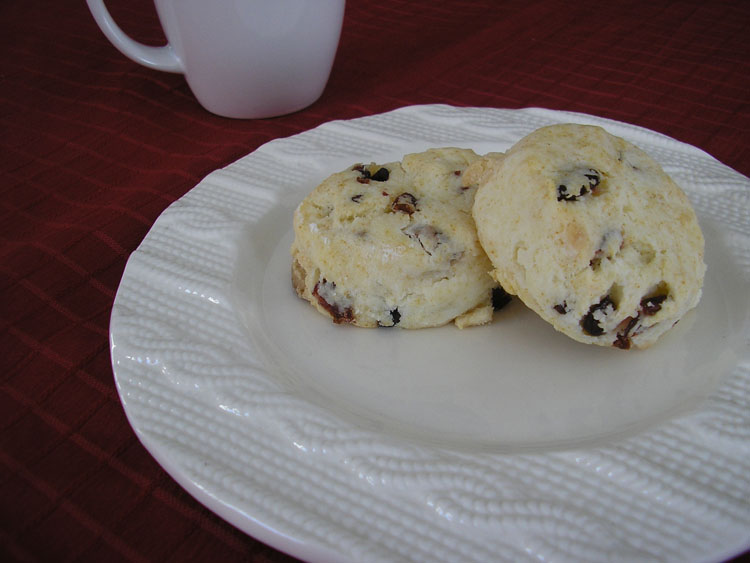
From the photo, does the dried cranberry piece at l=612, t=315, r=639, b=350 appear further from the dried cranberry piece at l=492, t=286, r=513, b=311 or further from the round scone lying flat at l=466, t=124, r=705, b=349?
the dried cranberry piece at l=492, t=286, r=513, b=311

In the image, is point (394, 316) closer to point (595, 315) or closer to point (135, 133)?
point (595, 315)

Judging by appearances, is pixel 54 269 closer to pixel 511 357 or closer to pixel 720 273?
pixel 511 357

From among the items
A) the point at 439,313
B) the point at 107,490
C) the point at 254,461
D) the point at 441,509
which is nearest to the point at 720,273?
the point at 439,313

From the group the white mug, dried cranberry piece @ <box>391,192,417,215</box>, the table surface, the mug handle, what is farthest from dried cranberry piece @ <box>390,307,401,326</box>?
the mug handle

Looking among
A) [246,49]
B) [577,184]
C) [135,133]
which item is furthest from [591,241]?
[135,133]

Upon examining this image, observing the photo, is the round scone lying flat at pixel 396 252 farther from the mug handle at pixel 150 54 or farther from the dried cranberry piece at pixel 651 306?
the mug handle at pixel 150 54
